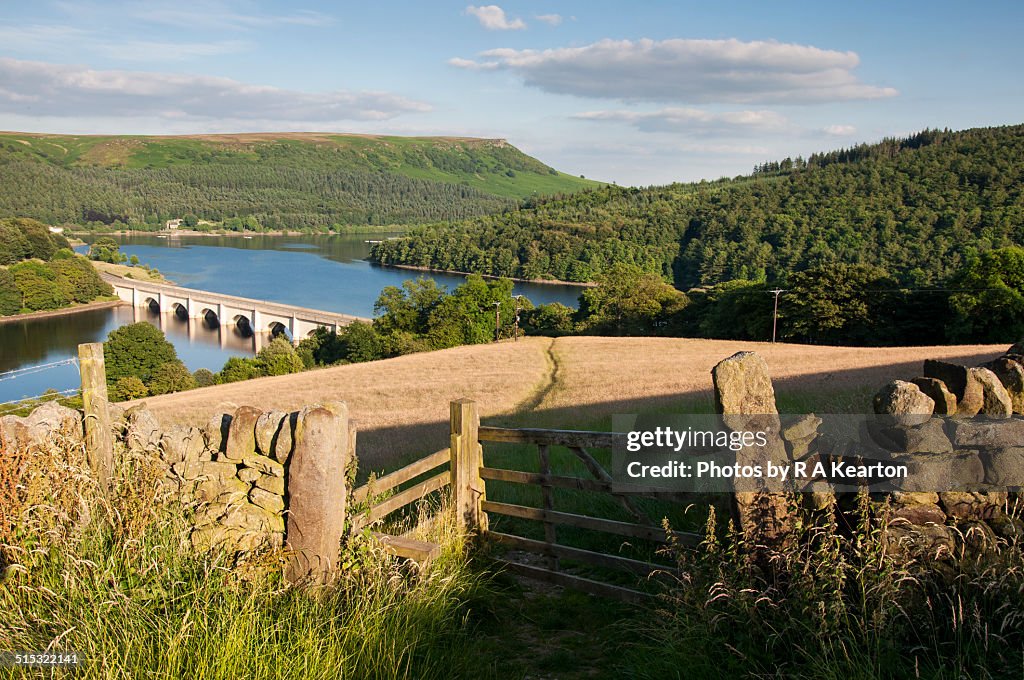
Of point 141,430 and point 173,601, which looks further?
point 141,430

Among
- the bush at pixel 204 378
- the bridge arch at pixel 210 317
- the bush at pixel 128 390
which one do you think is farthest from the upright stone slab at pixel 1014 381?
the bridge arch at pixel 210 317

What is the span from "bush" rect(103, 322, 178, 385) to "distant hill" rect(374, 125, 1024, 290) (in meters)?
61.3

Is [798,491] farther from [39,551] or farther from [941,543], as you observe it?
[39,551]

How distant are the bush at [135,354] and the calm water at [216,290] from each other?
12.0 feet

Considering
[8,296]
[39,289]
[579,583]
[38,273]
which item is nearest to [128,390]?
[579,583]

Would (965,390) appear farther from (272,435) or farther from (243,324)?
(243,324)

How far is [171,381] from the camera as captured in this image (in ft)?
197

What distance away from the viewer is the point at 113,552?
4285 millimetres

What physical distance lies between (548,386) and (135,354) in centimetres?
5693

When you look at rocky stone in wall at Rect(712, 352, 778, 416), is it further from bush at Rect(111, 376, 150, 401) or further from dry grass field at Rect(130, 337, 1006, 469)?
bush at Rect(111, 376, 150, 401)

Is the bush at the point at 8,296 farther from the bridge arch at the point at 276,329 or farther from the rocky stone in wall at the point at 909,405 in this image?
the rocky stone in wall at the point at 909,405

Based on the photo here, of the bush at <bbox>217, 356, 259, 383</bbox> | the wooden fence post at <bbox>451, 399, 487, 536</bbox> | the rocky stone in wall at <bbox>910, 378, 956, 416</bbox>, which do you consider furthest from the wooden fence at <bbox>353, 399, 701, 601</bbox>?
the bush at <bbox>217, 356, 259, 383</bbox>

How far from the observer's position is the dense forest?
106887 mm

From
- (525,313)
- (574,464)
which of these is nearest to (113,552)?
(574,464)
